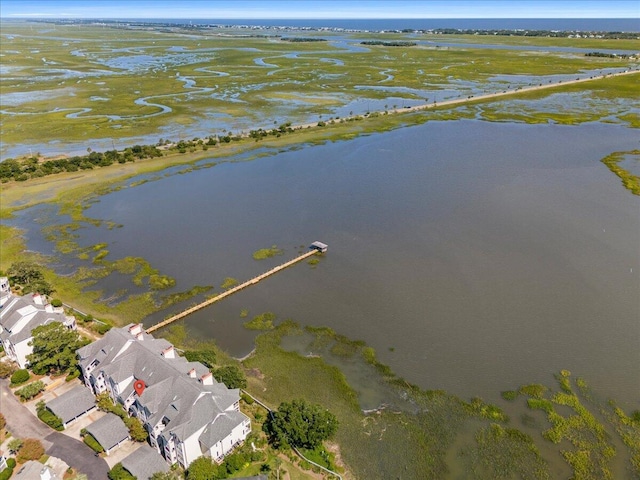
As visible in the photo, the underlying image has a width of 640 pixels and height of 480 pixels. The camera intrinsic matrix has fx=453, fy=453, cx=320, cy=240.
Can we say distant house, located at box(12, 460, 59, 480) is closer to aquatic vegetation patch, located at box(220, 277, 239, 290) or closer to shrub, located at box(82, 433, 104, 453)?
shrub, located at box(82, 433, 104, 453)

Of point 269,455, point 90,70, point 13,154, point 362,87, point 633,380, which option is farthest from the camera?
point 90,70

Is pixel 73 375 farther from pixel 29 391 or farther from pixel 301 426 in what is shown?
→ pixel 301 426

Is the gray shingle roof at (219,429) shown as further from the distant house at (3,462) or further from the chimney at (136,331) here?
the distant house at (3,462)

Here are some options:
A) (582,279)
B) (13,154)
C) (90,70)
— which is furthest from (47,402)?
(90,70)

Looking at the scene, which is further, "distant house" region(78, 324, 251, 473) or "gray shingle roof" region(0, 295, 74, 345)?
"gray shingle roof" region(0, 295, 74, 345)

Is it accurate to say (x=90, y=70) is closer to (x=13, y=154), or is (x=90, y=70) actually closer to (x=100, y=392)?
(x=13, y=154)

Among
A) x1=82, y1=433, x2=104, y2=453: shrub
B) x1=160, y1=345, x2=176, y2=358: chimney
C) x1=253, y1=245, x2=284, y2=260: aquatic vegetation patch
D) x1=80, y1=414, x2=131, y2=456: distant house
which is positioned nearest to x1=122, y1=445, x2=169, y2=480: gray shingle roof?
x1=80, y1=414, x2=131, y2=456: distant house
